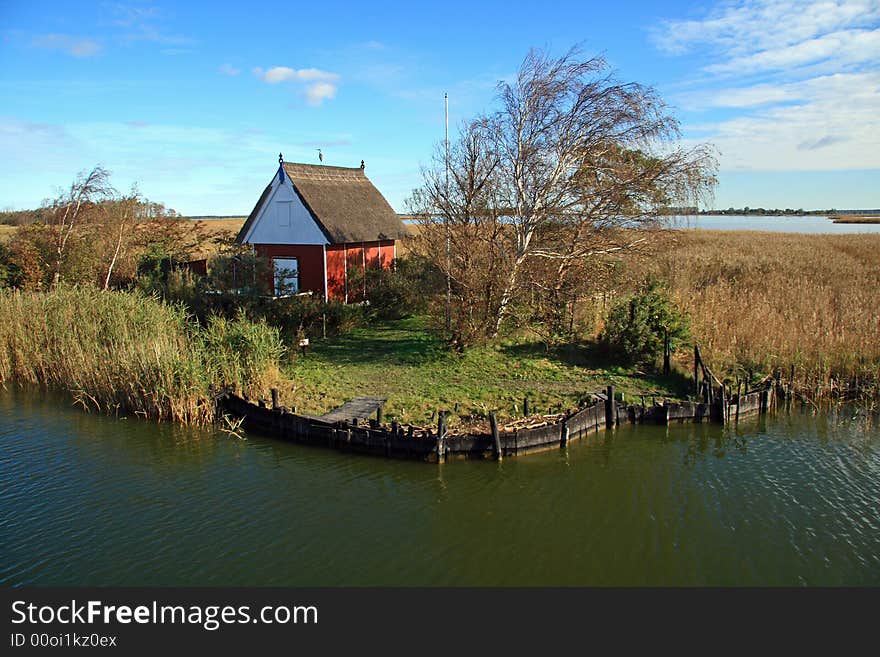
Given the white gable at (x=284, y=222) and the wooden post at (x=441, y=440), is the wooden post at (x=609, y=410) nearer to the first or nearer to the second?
the wooden post at (x=441, y=440)

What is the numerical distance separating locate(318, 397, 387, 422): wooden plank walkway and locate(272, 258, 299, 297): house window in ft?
31.9

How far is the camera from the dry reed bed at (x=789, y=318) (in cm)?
1838

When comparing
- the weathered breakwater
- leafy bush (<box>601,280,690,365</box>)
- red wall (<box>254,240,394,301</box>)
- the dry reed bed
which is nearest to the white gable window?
red wall (<box>254,240,394,301</box>)

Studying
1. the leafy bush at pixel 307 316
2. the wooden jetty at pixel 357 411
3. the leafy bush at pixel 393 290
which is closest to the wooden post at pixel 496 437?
the wooden jetty at pixel 357 411

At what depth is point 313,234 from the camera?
2552 cm

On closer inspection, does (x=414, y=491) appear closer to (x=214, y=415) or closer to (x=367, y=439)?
(x=367, y=439)

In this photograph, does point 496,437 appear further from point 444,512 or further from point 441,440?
point 444,512

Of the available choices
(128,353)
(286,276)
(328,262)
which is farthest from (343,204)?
(128,353)

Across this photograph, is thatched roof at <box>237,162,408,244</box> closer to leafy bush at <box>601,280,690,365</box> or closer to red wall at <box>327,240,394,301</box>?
red wall at <box>327,240,394,301</box>

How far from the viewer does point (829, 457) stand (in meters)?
13.6

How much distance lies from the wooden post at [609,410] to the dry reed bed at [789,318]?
545 cm

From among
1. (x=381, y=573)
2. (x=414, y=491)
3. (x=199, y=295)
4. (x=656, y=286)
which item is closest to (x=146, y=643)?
(x=381, y=573)

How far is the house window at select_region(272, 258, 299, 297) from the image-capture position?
2453cm

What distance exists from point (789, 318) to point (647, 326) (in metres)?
6.01
